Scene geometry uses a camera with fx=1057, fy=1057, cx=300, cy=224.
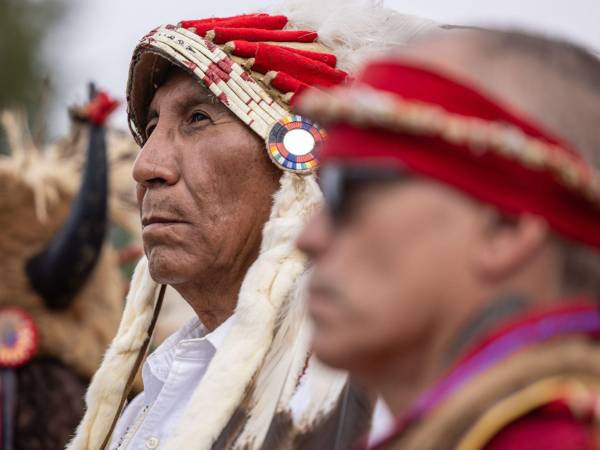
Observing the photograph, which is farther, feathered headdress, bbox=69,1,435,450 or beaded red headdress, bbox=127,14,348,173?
beaded red headdress, bbox=127,14,348,173

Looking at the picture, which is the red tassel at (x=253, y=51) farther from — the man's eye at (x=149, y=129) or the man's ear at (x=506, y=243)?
the man's ear at (x=506, y=243)

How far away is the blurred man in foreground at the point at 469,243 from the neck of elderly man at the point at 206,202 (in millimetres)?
1367

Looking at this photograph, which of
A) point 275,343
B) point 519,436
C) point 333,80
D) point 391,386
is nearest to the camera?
point 519,436

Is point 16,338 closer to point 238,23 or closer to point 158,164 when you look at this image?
point 158,164

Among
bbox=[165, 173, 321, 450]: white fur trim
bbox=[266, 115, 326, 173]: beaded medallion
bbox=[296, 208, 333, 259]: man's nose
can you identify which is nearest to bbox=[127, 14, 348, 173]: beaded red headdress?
bbox=[266, 115, 326, 173]: beaded medallion

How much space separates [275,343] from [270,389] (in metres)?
0.13

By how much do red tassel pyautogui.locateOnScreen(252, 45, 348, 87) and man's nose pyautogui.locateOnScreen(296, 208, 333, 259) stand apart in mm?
1481

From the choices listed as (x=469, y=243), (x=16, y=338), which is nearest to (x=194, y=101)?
(x=469, y=243)

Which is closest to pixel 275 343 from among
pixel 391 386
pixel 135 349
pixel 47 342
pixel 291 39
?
pixel 135 349

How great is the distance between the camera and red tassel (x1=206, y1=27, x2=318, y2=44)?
285cm

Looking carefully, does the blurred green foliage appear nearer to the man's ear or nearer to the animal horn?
the animal horn

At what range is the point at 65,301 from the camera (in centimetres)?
489

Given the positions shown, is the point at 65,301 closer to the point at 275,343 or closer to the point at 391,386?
the point at 275,343

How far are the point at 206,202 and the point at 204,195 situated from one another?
0.06 ft
